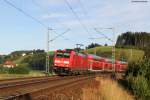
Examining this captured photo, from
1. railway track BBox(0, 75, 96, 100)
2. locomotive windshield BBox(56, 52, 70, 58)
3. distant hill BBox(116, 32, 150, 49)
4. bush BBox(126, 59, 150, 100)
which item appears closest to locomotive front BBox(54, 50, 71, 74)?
locomotive windshield BBox(56, 52, 70, 58)

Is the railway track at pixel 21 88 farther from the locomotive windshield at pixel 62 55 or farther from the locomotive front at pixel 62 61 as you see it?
the locomotive windshield at pixel 62 55

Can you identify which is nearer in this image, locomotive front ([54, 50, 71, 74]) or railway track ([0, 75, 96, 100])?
railway track ([0, 75, 96, 100])

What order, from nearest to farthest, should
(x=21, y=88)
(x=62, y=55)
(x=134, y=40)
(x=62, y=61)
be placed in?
(x=21, y=88) → (x=62, y=61) → (x=62, y=55) → (x=134, y=40)

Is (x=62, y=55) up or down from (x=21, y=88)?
up

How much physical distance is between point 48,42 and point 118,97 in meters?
31.2

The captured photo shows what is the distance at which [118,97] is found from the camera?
2811 centimetres

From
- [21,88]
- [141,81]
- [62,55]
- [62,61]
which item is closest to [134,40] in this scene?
[62,55]

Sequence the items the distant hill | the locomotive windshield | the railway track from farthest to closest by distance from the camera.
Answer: the distant hill, the locomotive windshield, the railway track

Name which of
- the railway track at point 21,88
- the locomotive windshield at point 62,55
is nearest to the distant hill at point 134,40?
the locomotive windshield at point 62,55

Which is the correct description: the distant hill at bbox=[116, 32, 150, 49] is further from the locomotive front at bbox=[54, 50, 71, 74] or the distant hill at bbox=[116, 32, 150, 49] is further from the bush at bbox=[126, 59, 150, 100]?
→ the bush at bbox=[126, 59, 150, 100]

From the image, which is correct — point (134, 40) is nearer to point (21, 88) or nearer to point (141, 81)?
point (141, 81)

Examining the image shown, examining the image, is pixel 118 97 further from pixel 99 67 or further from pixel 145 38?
pixel 145 38

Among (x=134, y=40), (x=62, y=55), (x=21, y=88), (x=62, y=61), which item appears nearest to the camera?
(x=21, y=88)

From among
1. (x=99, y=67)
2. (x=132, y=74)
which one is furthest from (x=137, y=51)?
(x=132, y=74)
